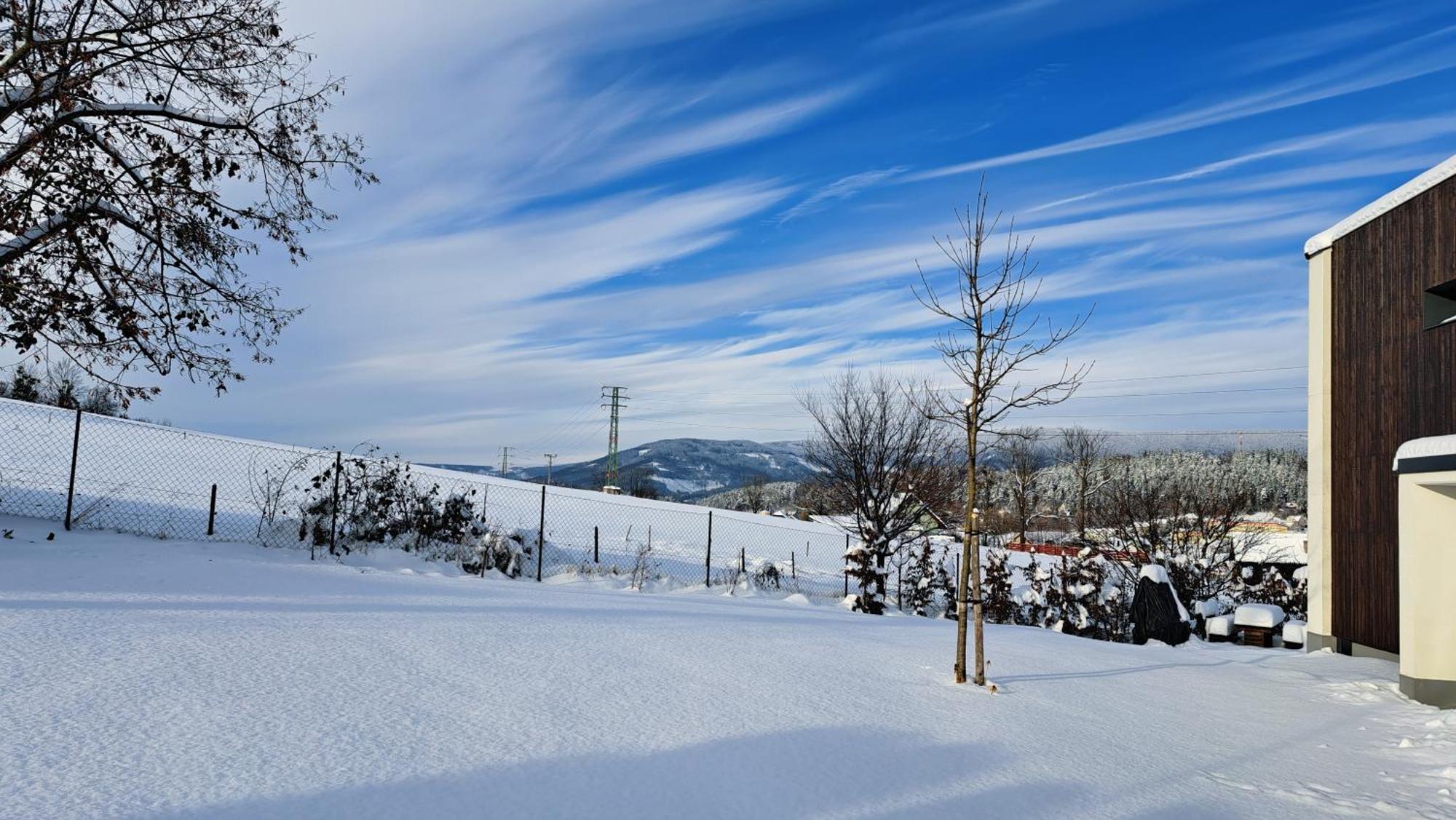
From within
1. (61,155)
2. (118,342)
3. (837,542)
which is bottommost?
(837,542)

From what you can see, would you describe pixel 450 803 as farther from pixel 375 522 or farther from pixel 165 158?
pixel 375 522

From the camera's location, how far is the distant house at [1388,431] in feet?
26.9

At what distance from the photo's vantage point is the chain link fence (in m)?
12.7

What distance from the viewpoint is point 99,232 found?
980 cm

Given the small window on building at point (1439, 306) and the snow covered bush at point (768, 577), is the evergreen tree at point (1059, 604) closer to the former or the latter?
the snow covered bush at point (768, 577)

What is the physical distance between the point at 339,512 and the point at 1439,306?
15.7m

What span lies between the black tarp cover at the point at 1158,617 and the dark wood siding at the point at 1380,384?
256cm

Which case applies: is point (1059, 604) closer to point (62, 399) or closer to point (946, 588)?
point (946, 588)

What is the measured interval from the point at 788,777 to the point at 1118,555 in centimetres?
1763

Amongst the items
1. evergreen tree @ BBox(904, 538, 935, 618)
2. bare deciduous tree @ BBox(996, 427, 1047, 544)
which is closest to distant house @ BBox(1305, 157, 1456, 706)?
evergreen tree @ BBox(904, 538, 935, 618)

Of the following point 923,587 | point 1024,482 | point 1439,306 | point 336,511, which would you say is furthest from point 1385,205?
point 1024,482

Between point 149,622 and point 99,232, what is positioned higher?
point 99,232

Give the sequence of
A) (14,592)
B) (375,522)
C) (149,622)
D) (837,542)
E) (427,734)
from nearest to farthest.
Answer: (427,734), (149,622), (14,592), (375,522), (837,542)

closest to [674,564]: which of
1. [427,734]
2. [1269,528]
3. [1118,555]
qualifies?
[1118,555]
